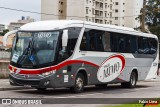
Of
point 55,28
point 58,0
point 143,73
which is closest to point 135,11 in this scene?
point 58,0

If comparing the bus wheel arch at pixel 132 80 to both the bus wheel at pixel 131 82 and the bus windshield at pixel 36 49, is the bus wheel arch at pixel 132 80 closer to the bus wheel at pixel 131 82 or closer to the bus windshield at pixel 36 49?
the bus wheel at pixel 131 82

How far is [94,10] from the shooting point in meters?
128

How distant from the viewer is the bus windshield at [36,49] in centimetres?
1841

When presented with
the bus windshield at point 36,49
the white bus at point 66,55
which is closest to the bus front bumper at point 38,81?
the white bus at point 66,55

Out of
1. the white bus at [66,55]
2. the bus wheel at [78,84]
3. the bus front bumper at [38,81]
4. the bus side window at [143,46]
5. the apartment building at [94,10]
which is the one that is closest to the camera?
the bus front bumper at [38,81]

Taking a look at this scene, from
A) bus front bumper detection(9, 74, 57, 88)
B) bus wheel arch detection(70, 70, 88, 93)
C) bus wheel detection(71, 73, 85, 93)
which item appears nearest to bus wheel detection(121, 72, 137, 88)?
bus wheel arch detection(70, 70, 88, 93)

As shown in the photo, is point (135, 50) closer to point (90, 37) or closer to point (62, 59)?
point (90, 37)

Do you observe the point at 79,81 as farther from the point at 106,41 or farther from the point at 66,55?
the point at 106,41

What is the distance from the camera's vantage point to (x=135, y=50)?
2584 cm

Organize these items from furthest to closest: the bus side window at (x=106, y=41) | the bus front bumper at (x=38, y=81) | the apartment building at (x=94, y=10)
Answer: the apartment building at (x=94, y=10) < the bus side window at (x=106, y=41) < the bus front bumper at (x=38, y=81)

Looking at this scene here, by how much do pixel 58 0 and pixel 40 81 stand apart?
10271cm

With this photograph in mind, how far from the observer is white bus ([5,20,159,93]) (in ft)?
60.3

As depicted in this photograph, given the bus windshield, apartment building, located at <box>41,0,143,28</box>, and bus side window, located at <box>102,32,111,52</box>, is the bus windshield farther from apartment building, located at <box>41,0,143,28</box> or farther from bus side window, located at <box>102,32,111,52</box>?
apartment building, located at <box>41,0,143,28</box>

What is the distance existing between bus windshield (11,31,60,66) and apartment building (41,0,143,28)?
87.1m
